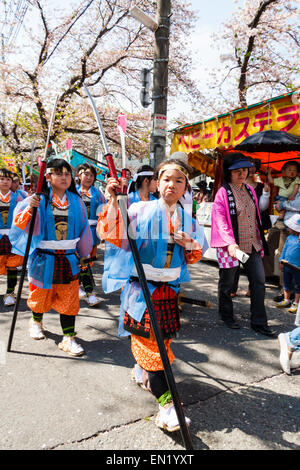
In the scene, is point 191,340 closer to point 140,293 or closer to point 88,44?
point 140,293

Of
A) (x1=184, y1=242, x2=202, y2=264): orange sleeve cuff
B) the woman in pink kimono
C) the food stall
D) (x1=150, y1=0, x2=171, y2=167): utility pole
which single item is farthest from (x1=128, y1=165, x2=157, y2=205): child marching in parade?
the food stall

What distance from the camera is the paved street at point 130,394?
6.68ft

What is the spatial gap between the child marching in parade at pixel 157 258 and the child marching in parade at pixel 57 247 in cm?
110

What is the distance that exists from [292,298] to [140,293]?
12.1ft

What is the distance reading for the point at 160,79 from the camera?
18.0 feet

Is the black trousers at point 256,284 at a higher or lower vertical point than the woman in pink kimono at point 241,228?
lower

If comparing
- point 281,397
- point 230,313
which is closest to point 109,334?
point 230,313

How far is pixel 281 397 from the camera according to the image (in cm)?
256

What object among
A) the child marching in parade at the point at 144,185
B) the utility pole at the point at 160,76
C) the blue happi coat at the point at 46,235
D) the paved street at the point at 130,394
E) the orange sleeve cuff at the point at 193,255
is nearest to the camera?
the paved street at the point at 130,394

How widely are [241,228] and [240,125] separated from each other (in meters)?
3.21

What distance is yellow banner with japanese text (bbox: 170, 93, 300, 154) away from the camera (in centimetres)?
545

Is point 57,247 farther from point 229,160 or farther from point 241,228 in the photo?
point 229,160

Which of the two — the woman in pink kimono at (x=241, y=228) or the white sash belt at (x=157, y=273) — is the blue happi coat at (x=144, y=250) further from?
the woman in pink kimono at (x=241, y=228)

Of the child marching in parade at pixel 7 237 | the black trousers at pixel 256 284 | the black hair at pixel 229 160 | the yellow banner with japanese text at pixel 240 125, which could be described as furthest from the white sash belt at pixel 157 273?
the yellow banner with japanese text at pixel 240 125
